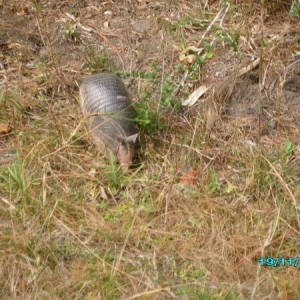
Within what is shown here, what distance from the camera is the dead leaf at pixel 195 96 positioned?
4.45m

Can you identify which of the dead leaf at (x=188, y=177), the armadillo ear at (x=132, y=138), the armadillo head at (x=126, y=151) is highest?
the armadillo ear at (x=132, y=138)

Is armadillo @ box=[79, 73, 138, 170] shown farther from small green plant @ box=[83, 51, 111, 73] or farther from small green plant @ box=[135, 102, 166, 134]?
small green plant @ box=[83, 51, 111, 73]

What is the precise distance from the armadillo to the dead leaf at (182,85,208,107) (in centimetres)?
43

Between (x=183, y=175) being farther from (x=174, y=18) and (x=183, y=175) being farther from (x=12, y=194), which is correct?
(x=174, y=18)

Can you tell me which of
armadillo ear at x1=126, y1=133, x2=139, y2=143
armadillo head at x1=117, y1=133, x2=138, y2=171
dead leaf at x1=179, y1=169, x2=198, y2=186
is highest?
armadillo ear at x1=126, y1=133, x2=139, y2=143

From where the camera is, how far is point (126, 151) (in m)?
4.00

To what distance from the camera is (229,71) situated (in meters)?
4.61

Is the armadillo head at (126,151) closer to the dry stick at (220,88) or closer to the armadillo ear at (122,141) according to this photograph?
the armadillo ear at (122,141)

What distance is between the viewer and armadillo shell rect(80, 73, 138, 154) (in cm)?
413

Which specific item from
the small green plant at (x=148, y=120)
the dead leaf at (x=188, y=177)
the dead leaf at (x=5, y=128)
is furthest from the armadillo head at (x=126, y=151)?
the dead leaf at (x=5, y=128)

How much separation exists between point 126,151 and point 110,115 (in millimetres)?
319

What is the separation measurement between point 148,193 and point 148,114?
626 millimetres

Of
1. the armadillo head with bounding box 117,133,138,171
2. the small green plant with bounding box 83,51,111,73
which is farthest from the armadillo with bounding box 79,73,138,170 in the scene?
the small green plant with bounding box 83,51,111,73

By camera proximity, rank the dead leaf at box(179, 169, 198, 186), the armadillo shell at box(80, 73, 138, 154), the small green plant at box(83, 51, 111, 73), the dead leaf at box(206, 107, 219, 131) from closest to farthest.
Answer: the dead leaf at box(179, 169, 198, 186), the armadillo shell at box(80, 73, 138, 154), the dead leaf at box(206, 107, 219, 131), the small green plant at box(83, 51, 111, 73)
